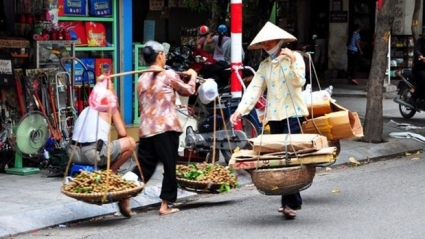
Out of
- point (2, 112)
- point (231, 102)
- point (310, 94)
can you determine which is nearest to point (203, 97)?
point (310, 94)

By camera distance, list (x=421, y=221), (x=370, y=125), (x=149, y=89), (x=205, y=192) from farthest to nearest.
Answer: (x=370, y=125), (x=205, y=192), (x=149, y=89), (x=421, y=221)

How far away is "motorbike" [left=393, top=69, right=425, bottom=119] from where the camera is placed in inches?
627

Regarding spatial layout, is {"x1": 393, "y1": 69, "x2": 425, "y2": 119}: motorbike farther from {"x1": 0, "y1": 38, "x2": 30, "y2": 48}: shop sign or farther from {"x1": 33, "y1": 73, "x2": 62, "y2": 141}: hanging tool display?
{"x1": 0, "y1": 38, "x2": 30, "y2": 48}: shop sign

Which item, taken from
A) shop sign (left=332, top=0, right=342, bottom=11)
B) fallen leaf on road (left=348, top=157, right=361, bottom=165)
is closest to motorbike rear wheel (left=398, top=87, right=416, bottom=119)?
fallen leaf on road (left=348, top=157, right=361, bottom=165)

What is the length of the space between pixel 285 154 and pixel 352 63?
50.6 feet

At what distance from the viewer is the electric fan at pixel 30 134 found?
392 inches

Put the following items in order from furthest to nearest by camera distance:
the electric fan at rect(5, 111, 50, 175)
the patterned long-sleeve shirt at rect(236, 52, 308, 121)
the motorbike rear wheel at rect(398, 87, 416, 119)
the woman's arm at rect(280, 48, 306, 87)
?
the motorbike rear wheel at rect(398, 87, 416, 119) < the electric fan at rect(5, 111, 50, 175) < the patterned long-sleeve shirt at rect(236, 52, 308, 121) < the woman's arm at rect(280, 48, 306, 87)

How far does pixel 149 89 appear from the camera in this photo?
825 centimetres

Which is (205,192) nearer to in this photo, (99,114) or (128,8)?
(99,114)

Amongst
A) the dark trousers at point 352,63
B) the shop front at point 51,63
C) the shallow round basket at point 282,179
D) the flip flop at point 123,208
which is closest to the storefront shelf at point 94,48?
the shop front at point 51,63

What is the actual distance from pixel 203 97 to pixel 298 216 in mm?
1585

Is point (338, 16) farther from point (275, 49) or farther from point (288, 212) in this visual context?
point (288, 212)

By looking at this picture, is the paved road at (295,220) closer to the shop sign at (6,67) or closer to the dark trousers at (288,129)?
the dark trousers at (288,129)

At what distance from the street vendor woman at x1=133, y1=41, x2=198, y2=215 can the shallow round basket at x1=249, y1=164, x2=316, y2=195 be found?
45.7 inches
